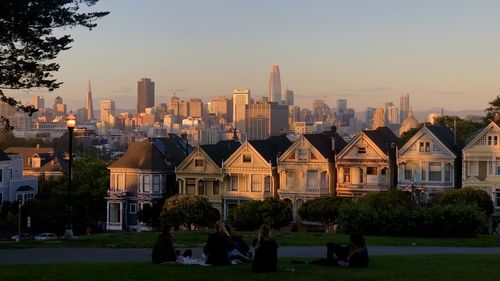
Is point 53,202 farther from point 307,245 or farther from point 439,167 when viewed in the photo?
point 307,245

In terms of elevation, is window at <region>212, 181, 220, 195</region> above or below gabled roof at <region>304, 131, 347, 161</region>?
below

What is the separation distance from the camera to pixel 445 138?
6378 cm

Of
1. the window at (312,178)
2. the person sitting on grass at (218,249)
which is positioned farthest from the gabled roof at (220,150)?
the person sitting on grass at (218,249)

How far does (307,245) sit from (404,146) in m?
30.3

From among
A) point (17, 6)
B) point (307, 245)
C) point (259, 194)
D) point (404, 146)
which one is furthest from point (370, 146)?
point (17, 6)

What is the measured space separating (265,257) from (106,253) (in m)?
9.15

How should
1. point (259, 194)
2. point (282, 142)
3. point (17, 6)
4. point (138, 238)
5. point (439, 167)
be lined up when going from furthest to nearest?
point (282, 142), point (259, 194), point (439, 167), point (138, 238), point (17, 6)

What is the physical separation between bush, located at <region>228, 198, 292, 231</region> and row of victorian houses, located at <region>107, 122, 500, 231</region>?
17.7 ft

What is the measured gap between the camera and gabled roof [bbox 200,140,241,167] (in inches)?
2729

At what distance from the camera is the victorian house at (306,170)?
65500mm

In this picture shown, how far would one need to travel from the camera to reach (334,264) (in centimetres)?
2398

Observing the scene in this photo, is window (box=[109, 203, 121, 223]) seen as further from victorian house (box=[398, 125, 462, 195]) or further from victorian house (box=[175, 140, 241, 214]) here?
victorian house (box=[398, 125, 462, 195])

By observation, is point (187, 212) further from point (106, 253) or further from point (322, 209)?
point (106, 253)

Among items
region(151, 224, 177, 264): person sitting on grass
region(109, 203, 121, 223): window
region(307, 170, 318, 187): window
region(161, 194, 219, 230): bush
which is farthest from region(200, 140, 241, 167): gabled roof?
region(151, 224, 177, 264): person sitting on grass
